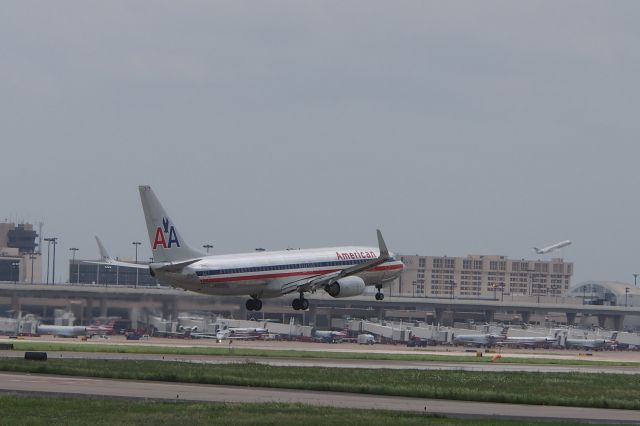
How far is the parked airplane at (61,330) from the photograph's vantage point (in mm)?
136375

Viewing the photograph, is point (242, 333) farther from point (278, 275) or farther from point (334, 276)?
point (278, 275)

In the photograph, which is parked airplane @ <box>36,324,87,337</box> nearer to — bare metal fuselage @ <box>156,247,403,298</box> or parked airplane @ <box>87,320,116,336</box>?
parked airplane @ <box>87,320,116,336</box>

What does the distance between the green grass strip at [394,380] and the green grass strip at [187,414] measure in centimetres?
1131

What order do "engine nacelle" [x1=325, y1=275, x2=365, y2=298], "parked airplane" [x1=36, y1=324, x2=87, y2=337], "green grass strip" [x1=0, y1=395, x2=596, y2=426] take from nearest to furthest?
"green grass strip" [x1=0, y1=395, x2=596, y2=426]
"engine nacelle" [x1=325, y1=275, x2=365, y2=298]
"parked airplane" [x1=36, y1=324, x2=87, y2=337]

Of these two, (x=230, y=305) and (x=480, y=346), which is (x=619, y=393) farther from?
(x=480, y=346)

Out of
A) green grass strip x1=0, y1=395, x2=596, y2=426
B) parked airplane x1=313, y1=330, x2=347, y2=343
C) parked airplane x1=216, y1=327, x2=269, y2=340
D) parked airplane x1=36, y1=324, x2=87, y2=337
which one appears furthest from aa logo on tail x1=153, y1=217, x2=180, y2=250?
parked airplane x1=313, y1=330, x2=347, y2=343

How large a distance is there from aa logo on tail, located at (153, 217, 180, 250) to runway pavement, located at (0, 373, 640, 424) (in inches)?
1709

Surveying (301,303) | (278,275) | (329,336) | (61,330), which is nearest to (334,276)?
(301,303)

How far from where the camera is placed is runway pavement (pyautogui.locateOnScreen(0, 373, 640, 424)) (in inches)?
2095

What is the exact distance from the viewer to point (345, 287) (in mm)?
117500

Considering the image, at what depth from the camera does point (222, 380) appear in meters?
65.3

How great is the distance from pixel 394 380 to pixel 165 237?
39.8 meters

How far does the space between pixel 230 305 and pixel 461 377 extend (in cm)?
5137

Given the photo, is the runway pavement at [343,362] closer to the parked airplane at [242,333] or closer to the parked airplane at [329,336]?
the parked airplane at [242,333]
